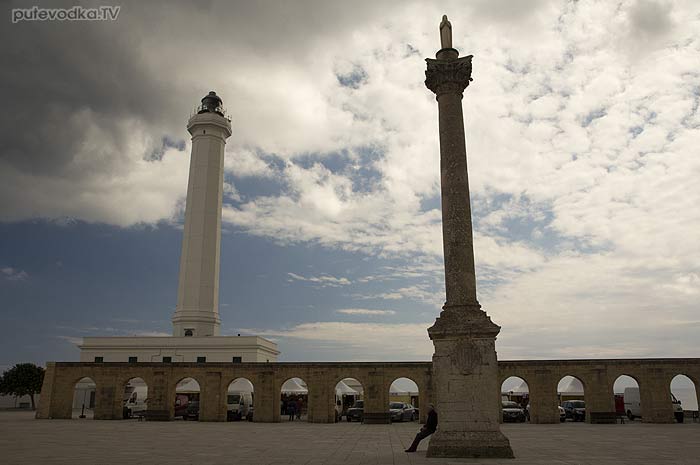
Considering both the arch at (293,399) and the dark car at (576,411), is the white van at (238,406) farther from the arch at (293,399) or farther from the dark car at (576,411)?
the dark car at (576,411)

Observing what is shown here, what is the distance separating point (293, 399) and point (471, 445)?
84.2 ft

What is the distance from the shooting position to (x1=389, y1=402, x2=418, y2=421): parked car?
33.8m

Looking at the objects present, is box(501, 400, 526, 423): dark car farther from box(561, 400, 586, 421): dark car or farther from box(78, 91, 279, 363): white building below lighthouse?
box(78, 91, 279, 363): white building below lighthouse

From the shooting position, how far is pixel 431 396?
103 ft

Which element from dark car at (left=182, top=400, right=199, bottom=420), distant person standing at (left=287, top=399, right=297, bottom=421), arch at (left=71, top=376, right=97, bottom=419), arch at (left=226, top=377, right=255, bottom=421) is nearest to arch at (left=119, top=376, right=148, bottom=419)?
dark car at (left=182, top=400, right=199, bottom=420)

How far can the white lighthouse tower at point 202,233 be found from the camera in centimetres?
4653

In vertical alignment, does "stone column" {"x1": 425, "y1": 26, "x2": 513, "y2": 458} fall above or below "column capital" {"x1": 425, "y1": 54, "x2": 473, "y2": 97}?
below

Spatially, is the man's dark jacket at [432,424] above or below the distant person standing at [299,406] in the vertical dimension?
above

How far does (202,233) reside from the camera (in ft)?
157

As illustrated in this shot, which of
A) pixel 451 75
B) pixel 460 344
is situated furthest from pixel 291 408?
pixel 451 75

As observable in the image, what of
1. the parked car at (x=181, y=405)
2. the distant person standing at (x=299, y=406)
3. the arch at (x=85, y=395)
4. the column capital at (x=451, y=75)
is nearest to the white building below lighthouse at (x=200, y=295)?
the arch at (x=85, y=395)

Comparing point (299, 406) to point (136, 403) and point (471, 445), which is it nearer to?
point (136, 403)

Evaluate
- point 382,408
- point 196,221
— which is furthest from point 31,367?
point 382,408

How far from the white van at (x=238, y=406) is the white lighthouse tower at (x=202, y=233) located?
38.2 feet
